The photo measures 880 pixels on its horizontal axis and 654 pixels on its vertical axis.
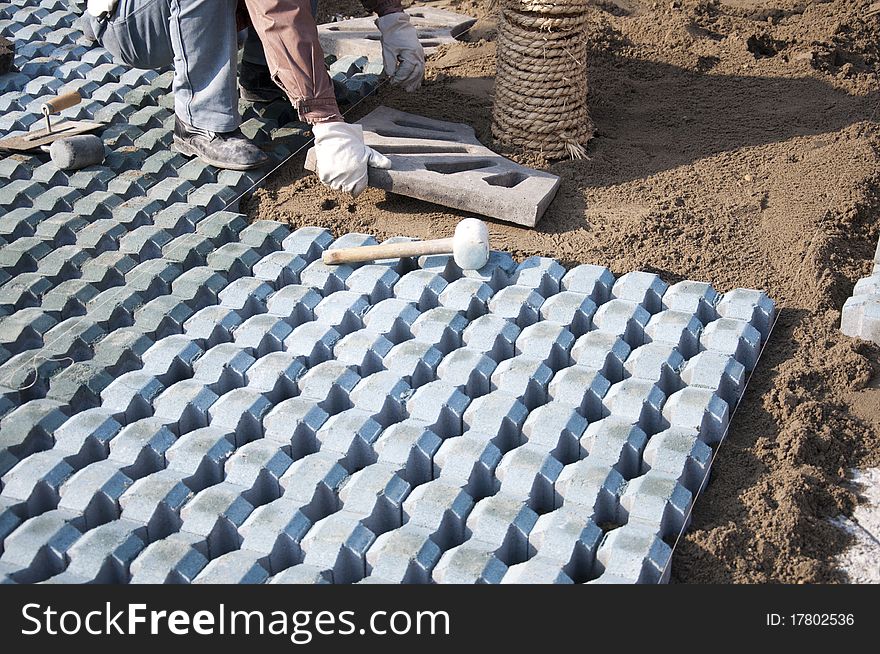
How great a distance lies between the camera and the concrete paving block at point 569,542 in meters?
2.34

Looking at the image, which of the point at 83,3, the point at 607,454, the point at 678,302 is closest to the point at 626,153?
the point at 678,302

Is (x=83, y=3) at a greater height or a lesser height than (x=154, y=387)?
greater

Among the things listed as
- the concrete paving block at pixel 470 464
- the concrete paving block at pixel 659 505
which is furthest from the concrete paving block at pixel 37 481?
the concrete paving block at pixel 659 505

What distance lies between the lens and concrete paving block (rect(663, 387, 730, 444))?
2.73 meters

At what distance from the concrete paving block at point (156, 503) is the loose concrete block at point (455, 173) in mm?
1510

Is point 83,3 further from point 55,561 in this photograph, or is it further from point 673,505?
point 673,505

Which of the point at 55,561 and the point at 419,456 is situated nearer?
the point at 55,561

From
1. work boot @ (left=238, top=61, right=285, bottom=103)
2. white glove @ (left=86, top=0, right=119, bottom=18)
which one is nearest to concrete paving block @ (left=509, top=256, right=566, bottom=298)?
work boot @ (left=238, top=61, right=285, bottom=103)

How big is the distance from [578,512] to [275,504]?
749mm

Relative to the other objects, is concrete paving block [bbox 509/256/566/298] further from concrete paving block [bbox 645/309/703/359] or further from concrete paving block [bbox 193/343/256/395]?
concrete paving block [bbox 193/343/256/395]

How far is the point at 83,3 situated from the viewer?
5273 mm

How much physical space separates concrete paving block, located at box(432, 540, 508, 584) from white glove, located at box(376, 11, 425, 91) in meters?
2.59

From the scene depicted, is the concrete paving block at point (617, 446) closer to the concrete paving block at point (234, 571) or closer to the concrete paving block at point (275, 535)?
the concrete paving block at point (275, 535)

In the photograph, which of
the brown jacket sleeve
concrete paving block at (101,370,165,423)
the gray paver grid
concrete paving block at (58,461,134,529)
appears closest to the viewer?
the gray paver grid
